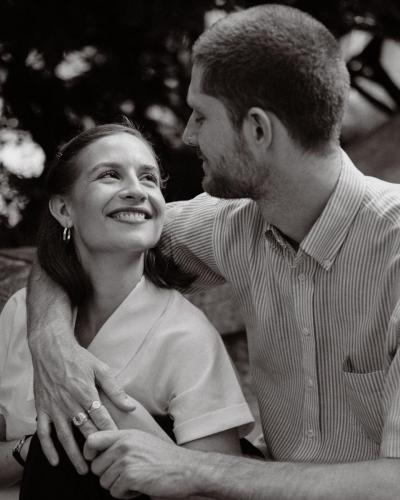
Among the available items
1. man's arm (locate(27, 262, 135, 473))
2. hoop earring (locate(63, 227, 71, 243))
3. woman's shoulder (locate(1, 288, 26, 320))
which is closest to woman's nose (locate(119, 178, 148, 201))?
hoop earring (locate(63, 227, 71, 243))

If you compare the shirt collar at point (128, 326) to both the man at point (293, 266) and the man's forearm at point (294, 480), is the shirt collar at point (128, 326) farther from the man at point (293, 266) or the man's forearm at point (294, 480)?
the man's forearm at point (294, 480)

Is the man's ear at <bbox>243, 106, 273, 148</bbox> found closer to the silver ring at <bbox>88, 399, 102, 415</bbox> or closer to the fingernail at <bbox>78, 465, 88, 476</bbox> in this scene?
the silver ring at <bbox>88, 399, 102, 415</bbox>

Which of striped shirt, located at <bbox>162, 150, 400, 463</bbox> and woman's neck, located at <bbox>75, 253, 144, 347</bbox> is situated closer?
striped shirt, located at <bbox>162, 150, 400, 463</bbox>

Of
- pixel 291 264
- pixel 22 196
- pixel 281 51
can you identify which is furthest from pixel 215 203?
pixel 22 196

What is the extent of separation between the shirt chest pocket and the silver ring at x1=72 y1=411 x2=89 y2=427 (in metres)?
0.62

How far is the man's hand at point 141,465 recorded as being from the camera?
2053 millimetres

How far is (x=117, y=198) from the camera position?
95.8 inches

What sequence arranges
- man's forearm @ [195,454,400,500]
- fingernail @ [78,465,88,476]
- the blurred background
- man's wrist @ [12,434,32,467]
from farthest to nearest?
1. the blurred background
2. man's wrist @ [12,434,32,467]
3. fingernail @ [78,465,88,476]
4. man's forearm @ [195,454,400,500]

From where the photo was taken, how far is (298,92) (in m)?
2.19

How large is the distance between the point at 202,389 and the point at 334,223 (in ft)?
1.67

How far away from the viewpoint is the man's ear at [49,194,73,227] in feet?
8.55

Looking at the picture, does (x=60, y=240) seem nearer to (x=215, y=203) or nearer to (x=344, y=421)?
(x=215, y=203)

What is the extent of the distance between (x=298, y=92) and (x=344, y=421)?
811 mm

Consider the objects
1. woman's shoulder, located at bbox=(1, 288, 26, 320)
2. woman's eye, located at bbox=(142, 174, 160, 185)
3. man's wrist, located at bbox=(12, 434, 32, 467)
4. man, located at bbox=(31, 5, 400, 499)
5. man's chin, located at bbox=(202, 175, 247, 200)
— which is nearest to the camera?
man, located at bbox=(31, 5, 400, 499)
